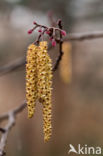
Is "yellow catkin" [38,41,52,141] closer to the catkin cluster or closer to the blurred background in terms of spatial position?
the catkin cluster

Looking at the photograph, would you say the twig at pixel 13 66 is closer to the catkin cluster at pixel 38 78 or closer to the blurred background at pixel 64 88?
the catkin cluster at pixel 38 78

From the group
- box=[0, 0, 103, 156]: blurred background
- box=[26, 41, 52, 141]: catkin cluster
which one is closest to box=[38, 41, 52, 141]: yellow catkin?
box=[26, 41, 52, 141]: catkin cluster

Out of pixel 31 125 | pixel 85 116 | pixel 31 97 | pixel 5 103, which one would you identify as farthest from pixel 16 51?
pixel 31 97

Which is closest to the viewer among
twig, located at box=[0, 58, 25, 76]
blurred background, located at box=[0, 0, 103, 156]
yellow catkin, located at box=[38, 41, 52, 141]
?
yellow catkin, located at box=[38, 41, 52, 141]

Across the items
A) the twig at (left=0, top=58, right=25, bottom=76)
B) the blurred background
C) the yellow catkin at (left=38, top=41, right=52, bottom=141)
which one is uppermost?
the blurred background

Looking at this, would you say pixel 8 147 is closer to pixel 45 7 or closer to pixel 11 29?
pixel 11 29
